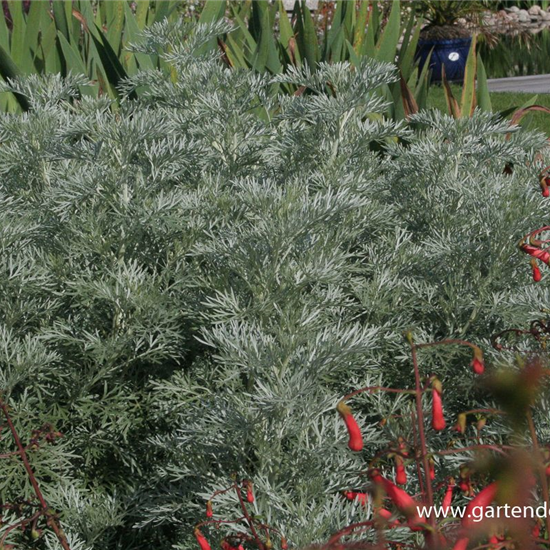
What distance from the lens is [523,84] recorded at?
9.80 metres

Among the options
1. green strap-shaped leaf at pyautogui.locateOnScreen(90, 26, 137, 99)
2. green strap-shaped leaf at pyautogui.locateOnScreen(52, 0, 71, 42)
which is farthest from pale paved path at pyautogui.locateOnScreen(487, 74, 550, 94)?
green strap-shaped leaf at pyautogui.locateOnScreen(90, 26, 137, 99)

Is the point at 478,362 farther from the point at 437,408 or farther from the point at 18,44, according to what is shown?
the point at 18,44

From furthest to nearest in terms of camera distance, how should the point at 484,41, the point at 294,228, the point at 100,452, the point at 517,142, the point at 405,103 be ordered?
the point at 484,41 → the point at 405,103 → the point at 517,142 → the point at 100,452 → the point at 294,228

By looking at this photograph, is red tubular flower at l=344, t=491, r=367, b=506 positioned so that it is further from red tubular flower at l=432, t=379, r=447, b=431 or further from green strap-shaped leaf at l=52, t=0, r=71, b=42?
green strap-shaped leaf at l=52, t=0, r=71, b=42

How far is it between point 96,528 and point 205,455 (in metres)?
0.26

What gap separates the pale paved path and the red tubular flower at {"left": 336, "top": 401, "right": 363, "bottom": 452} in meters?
8.71

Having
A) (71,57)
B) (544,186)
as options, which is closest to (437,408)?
(544,186)

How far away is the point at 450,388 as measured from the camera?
5.90 feet

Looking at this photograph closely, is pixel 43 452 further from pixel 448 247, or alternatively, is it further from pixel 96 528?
pixel 448 247

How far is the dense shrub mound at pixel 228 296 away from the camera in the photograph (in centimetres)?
154

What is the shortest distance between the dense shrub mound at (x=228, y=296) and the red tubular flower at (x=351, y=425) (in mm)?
462

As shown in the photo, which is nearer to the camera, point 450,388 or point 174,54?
point 450,388

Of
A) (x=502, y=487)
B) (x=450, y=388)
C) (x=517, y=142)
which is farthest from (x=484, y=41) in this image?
(x=502, y=487)

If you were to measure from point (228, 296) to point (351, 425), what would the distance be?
32.4 inches
